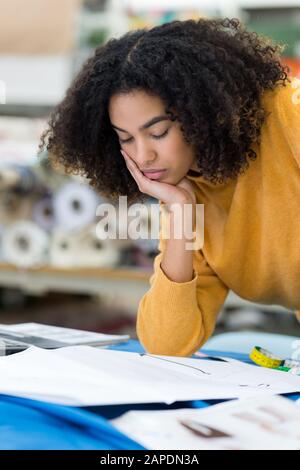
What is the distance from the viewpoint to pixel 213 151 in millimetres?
884

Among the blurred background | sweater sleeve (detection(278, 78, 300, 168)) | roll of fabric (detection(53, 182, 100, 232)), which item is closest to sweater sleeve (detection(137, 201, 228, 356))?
sweater sleeve (detection(278, 78, 300, 168))

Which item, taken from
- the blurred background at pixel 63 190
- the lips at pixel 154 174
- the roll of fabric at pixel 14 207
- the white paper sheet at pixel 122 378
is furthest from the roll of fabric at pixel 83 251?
the white paper sheet at pixel 122 378

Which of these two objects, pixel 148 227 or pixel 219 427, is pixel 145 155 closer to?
pixel 219 427

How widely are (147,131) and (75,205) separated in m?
1.17

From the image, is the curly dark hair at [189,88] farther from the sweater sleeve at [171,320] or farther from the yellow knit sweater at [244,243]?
the sweater sleeve at [171,320]

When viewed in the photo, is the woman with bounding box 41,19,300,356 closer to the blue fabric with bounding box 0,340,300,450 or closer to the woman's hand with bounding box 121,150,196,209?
the woman's hand with bounding box 121,150,196,209

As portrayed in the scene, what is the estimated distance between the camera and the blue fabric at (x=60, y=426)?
1.66 feet

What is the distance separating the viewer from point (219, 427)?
0.51 metres

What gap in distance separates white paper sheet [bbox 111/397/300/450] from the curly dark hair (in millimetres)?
399

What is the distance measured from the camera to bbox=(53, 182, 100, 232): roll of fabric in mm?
1990

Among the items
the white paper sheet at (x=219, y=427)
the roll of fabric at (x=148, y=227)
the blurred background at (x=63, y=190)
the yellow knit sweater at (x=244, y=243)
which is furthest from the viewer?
the blurred background at (x=63, y=190)

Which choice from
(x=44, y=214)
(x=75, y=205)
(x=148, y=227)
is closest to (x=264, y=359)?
(x=148, y=227)

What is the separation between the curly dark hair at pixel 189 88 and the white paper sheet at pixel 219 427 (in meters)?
0.40

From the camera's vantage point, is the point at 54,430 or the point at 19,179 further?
the point at 19,179
